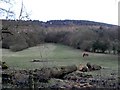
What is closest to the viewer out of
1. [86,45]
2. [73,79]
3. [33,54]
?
[73,79]

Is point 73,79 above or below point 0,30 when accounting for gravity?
below

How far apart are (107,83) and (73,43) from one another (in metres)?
37.7

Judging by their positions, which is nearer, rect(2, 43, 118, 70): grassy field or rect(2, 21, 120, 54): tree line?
rect(2, 43, 118, 70): grassy field

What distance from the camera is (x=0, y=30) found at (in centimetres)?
1378

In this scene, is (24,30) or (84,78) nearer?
(24,30)

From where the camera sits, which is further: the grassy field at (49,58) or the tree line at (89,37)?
the tree line at (89,37)

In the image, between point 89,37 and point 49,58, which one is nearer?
point 49,58

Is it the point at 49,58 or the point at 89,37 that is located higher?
the point at 89,37

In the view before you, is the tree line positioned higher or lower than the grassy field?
higher

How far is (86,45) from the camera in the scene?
59906 millimetres

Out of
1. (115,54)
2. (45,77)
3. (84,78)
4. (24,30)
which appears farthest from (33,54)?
(24,30)

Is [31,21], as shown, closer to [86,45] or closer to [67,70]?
[67,70]

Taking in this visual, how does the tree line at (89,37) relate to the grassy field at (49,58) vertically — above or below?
above

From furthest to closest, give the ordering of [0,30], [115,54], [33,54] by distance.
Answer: [115,54]
[33,54]
[0,30]
